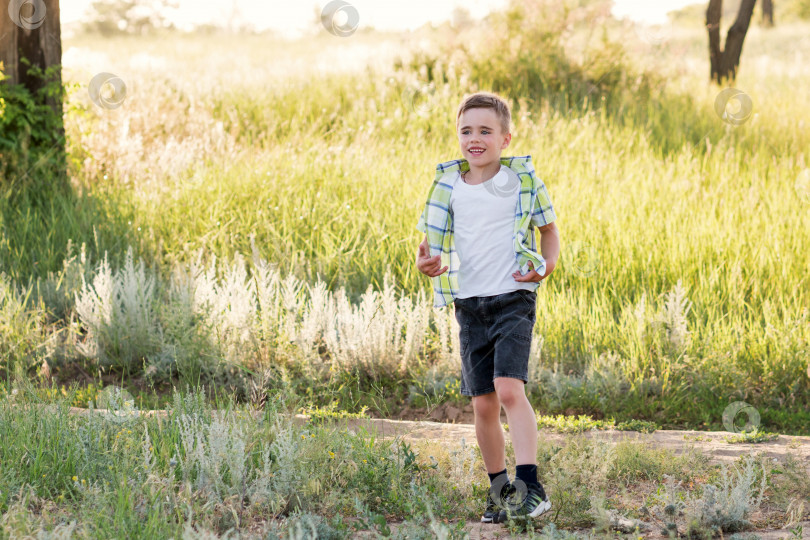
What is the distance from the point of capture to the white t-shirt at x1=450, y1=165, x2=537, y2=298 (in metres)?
3.50

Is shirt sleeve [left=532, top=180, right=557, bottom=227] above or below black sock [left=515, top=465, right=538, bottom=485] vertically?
above

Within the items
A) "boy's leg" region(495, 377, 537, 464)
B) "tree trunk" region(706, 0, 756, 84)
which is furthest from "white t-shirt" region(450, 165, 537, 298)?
"tree trunk" region(706, 0, 756, 84)

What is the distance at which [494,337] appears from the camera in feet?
11.4

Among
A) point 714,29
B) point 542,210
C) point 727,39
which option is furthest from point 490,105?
point 727,39

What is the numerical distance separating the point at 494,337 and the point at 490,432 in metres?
0.42

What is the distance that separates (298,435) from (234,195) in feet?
14.8

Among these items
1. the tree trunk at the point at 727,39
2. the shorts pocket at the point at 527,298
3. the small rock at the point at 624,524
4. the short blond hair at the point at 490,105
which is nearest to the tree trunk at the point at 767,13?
the tree trunk at the point at 727,39

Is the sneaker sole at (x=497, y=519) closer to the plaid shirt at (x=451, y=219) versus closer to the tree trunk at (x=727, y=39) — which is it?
the plaid shirt at (x=451, y=219)

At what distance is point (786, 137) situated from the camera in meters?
10.3

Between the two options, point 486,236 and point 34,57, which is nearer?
point 486,236

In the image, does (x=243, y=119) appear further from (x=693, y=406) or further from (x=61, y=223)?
(x=693, y=406)

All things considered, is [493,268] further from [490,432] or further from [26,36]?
[26,36]

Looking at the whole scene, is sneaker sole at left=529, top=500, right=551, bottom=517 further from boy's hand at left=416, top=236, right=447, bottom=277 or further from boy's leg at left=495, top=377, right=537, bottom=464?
boy's hand at left=416, top=236, right=447, bottom=277

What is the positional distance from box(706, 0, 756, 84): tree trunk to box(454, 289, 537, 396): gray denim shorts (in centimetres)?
1063
